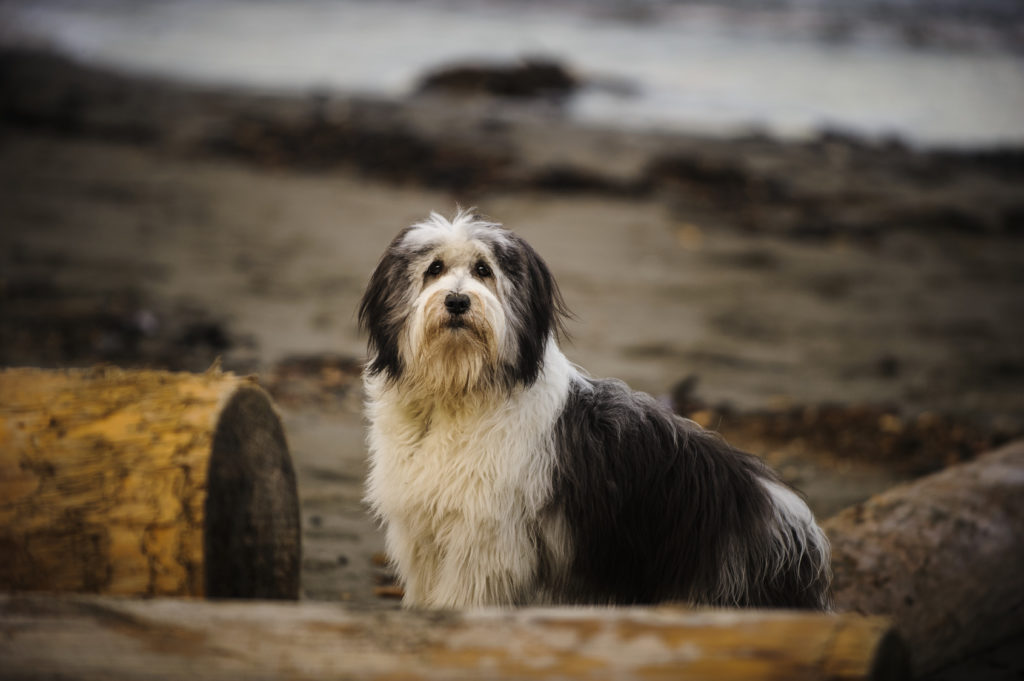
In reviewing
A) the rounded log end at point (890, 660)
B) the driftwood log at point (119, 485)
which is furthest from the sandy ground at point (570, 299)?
the rounded log end at point (890, 660)

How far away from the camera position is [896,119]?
17.9 metres

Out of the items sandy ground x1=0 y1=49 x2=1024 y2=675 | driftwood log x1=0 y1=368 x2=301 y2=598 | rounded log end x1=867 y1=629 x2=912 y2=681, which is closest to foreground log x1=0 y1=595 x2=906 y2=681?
rounded log end x1=867 y1=629 x2=912 y2=681

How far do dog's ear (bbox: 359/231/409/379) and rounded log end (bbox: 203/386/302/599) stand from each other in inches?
16.9

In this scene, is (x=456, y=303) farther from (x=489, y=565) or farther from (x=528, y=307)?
(x=489, y=565)

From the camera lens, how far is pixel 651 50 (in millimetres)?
24875

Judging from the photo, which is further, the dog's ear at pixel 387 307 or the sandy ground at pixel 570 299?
the sandy ground at pixel 570 299

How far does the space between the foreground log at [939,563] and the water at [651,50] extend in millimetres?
12478

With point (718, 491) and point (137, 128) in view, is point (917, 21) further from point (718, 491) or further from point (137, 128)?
point (718, 491)

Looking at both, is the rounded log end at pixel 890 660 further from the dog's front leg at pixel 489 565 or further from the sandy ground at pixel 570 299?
the sandy ground at pixel 570 299

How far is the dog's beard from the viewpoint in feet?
10.5

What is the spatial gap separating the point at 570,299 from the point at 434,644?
22.4 feet

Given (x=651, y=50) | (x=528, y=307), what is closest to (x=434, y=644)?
(x=528, y=307)

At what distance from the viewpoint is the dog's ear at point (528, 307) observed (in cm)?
332

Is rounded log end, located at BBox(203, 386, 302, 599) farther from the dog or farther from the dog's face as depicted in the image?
the dog's face
